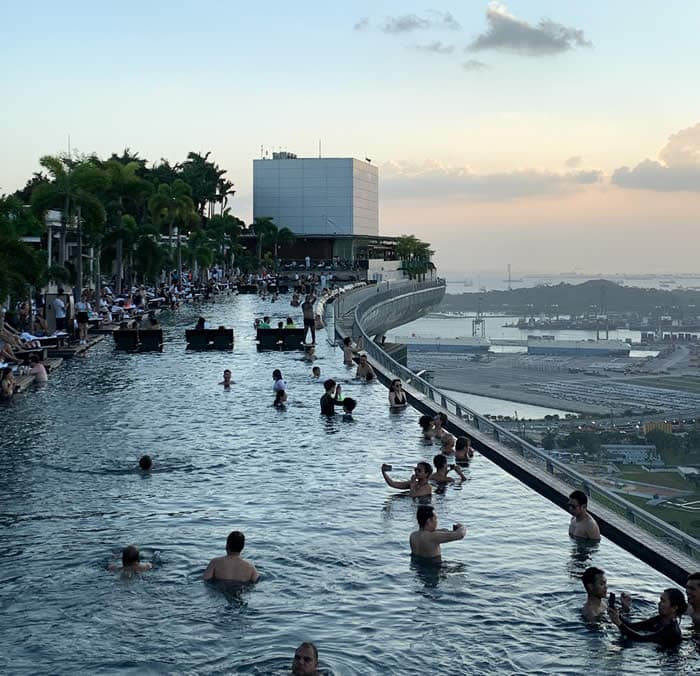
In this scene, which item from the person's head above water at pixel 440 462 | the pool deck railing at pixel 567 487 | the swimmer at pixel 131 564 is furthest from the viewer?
the person's head above water at pixel 440 462

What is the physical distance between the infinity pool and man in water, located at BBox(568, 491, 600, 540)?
0.77 feet

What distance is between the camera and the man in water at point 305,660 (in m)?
9.57

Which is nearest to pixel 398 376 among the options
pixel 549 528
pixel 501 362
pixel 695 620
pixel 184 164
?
pixel 549 528

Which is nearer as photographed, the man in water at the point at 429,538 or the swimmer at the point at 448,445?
the man in water at the point at 429,538

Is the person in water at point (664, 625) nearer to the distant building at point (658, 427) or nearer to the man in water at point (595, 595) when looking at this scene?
the man in water at point (595, 595)

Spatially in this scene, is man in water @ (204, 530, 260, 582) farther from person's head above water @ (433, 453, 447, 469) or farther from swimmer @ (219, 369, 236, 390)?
swimmer @ (219, 369, 236, 390)

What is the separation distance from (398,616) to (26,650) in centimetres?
393

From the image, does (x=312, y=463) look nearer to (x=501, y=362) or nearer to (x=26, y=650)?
(x=26, y=650)

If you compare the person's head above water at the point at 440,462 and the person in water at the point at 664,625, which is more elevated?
the person's head above water at the point at 440,462

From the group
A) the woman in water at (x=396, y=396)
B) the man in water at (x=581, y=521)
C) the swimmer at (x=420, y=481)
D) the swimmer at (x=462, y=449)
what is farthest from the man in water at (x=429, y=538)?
the woman in water at (x=396, y=396)

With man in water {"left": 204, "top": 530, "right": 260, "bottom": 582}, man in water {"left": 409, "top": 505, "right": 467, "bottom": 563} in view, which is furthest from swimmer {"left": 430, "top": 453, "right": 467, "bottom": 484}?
man in water {"left": 204, "top": 530, "right": 260, "bottom": 582}

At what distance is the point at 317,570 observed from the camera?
13445 millimetres

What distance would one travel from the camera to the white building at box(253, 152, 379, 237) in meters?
152

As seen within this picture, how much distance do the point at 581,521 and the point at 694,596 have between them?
336 cm
